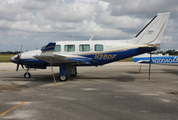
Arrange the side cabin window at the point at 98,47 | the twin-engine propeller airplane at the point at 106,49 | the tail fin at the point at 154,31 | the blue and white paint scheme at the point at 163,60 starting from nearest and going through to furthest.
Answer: the twin-engine propeller airplane at the point at 106,49, the tail fin at the point at 154,31, the side cabin window at the point at 98,47, the blue and white paint scheme at the point at 163,60

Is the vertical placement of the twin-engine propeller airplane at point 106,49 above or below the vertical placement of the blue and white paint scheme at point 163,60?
above

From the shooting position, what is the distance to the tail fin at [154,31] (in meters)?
13.5

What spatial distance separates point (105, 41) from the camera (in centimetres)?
1399

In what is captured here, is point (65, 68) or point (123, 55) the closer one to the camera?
point (65, 68)

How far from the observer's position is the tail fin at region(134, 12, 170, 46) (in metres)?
13.5

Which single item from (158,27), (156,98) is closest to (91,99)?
(156,98)

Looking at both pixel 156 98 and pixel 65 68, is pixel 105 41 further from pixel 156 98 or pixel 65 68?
pixel 156 98

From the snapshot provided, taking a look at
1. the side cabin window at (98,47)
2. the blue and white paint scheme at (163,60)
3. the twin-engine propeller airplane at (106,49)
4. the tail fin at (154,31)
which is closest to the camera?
the twin-engine propeller airplane at (106,49)

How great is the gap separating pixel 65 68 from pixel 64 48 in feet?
6.94

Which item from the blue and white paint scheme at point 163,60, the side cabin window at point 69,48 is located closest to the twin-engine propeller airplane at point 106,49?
the side cabin window at point 69,48

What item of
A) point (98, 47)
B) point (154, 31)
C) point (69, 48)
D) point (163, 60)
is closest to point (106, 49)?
point (98, 47)

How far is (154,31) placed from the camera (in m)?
13.7

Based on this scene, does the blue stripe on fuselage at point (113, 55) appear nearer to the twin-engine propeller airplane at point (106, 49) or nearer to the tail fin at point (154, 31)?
the twin-engine propeller airplane at point (106, 49)

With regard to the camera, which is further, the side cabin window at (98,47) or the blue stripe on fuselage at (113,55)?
the side cabin window at (98,47)
